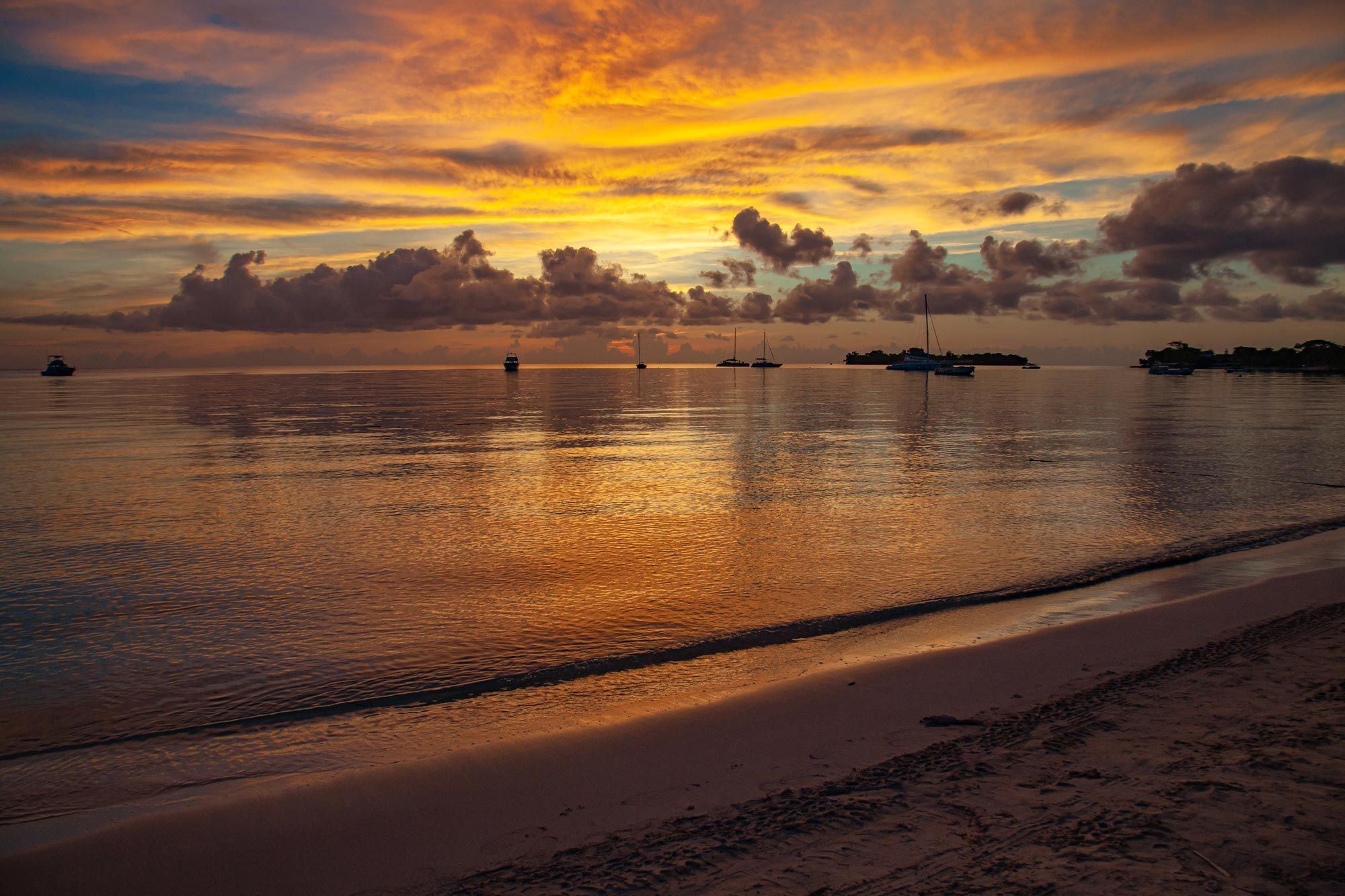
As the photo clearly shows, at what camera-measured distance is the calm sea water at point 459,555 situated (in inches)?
301

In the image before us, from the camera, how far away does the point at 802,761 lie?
19.6 feet

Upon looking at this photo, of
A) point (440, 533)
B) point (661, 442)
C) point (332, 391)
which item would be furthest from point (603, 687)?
point (332, 391)

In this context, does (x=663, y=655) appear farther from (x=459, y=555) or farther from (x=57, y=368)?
(x=57, y=368)

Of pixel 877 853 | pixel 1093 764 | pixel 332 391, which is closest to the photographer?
pixel 877 853

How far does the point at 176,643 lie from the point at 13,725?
7.14 feet

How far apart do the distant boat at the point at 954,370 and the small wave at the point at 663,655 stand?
538 ft

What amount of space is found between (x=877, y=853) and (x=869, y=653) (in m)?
4.40

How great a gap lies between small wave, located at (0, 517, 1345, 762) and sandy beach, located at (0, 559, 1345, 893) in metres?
1.49

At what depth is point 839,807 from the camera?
5156 mm

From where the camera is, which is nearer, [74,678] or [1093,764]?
[1093,764]

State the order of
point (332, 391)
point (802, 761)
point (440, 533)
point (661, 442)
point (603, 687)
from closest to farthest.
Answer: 1. point (802, 761)
2. point (603, 687)
3. point (440, 533)
4. point (661, 442)
5. point (332, 391)

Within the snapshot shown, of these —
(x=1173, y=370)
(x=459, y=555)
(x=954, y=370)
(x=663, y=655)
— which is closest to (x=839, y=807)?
(x=663, y=655)

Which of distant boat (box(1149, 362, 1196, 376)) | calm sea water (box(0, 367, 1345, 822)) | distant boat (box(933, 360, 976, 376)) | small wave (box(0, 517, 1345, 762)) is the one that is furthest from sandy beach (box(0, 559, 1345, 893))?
distant boat (box(1149, 362, 1196, 376))

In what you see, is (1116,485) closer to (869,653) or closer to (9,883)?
(869,653)
